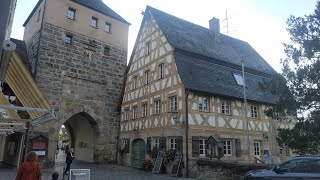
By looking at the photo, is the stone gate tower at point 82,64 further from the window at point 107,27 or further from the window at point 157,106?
the window at point 157,106

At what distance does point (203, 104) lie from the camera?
1455 centimetres

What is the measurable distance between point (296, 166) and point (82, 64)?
51.7ft

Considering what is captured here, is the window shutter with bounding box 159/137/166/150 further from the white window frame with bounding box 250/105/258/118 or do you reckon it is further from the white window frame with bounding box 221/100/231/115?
the white window frame with bounding box 250/105/258/118

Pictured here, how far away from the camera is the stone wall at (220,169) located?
10648 mm

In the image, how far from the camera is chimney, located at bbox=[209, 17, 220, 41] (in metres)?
21.2

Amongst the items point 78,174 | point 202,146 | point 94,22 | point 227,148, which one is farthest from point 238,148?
point 94,22

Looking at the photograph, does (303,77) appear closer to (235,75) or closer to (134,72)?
(235,75)

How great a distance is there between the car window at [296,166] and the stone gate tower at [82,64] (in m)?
14.0

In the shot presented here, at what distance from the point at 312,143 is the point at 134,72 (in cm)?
1222

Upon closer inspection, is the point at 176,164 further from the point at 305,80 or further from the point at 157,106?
the point at 305,80

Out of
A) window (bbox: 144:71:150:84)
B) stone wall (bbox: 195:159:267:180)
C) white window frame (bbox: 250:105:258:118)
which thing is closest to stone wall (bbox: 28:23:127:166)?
window (bbox: 144:71:150:84)

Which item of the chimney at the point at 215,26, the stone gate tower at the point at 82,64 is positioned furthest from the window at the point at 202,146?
the chimney at the point at 215,26

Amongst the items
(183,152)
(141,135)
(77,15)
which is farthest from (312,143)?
(77,15)

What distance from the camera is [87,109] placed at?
19.3 m
